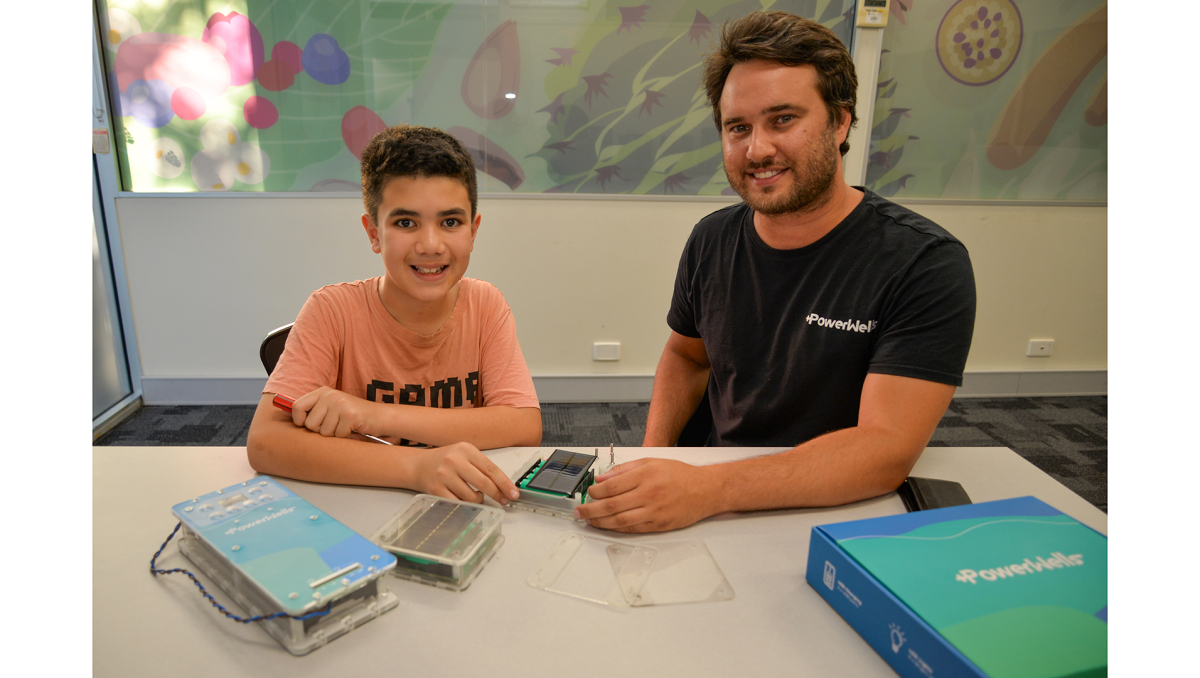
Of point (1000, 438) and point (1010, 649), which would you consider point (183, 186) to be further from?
point (1000, 438)

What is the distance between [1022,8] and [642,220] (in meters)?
2.01

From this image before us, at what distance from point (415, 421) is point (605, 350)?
201 centimetres

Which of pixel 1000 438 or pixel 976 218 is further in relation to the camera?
pixel 976 218

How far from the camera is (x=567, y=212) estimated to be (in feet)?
9.28

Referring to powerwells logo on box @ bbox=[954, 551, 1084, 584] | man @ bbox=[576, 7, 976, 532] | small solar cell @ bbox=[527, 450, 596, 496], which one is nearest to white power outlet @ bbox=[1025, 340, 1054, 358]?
man @ bbox=[576, 7, 976, 532]

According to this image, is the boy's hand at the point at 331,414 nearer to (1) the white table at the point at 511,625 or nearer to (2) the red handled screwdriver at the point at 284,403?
(2) the red handled screwdriver at the point at 284,403

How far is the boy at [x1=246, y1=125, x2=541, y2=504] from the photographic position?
0.92 m

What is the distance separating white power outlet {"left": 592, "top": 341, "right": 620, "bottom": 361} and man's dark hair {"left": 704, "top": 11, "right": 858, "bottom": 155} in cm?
183

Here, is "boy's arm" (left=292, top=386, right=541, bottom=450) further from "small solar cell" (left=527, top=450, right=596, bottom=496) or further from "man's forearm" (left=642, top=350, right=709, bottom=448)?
"man's forearm" (left=642, top=350, right=709, bottom=448)

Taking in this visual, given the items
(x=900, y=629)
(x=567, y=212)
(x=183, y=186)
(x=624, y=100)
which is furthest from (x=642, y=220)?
(x=900, y=629)

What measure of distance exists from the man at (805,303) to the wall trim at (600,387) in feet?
4.53

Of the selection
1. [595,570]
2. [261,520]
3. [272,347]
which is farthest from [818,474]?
[272,347]

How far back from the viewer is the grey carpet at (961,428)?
2467 millimetres

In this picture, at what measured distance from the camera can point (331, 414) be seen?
3.15ft
